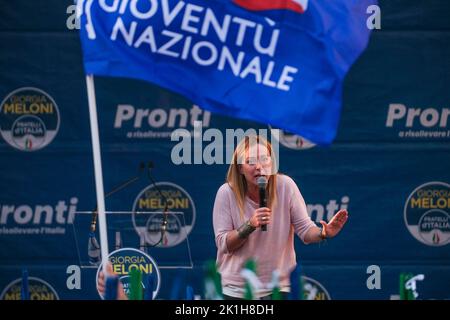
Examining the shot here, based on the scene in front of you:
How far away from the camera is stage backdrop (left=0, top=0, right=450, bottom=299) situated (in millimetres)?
7652

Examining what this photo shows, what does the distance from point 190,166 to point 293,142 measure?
2.26ft

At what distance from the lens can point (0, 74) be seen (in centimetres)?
770

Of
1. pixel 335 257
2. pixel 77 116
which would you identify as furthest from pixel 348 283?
pixel 77 116

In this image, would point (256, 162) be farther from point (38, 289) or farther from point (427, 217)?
point (38, 289)

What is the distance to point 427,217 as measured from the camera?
25.2 feet

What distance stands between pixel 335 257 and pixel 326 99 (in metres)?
2.67

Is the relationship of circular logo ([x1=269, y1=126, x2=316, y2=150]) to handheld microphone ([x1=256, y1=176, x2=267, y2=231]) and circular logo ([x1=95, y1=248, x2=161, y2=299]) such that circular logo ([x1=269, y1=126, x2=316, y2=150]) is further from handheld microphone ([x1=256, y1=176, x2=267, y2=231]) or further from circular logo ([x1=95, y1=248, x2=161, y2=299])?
handheld microphone ([x1=256, y1=176, x2=267, y2=231])

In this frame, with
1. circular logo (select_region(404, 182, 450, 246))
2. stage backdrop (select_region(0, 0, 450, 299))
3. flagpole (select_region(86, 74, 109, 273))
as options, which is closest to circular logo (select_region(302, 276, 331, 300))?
stage backdrop (select_region(0, 0, 450, 299))

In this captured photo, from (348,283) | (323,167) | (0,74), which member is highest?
(0,74)

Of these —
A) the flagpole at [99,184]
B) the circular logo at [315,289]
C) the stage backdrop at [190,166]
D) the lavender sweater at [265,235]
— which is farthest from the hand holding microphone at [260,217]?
the circular logo at [315,289]

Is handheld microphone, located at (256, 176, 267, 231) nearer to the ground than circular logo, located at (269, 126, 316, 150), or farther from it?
nearer to the ground

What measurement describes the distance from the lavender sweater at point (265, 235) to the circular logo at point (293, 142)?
6.55 feet

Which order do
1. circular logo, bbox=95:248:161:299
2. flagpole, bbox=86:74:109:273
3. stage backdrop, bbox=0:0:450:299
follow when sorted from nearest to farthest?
flagpole, bbox=86:74:109:273 < circular logo, bbox=95:248:161:299 < stage backdrop, bbox=0:0:450:299

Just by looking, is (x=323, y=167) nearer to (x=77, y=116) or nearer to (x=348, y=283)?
(x=348, y=283)
